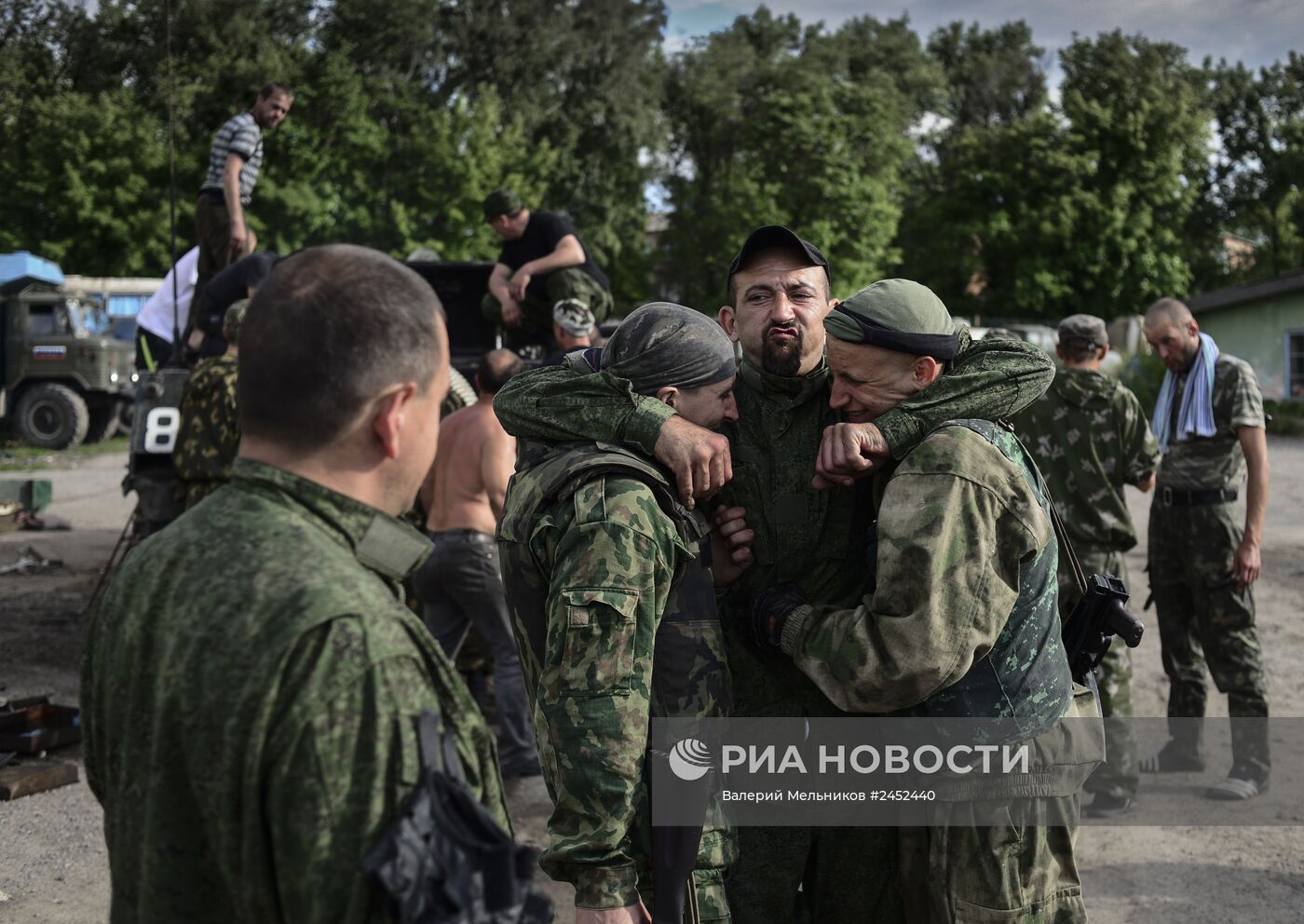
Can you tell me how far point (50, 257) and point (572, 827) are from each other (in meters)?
34.9

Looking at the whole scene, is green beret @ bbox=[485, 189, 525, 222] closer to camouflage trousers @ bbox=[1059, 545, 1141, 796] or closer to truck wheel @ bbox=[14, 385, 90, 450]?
camouflage trousers @ bbox=[1059, 545, 1141, 796]

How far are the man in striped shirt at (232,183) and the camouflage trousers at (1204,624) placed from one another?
5418 millimetres

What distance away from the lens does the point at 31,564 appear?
10953mm

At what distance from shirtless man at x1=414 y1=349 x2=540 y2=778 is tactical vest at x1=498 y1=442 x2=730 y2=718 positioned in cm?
318

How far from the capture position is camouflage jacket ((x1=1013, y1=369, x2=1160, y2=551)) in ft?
18.4

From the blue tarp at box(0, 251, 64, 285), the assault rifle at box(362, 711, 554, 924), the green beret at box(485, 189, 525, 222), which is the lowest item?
the assault rifle at box(362, 711, 554, 924)

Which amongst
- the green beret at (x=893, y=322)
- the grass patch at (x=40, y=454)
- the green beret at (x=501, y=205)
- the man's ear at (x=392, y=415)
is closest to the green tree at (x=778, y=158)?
the grass patch at (x=40, y=454)

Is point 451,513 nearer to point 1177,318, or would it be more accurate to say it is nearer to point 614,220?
point 1177,318

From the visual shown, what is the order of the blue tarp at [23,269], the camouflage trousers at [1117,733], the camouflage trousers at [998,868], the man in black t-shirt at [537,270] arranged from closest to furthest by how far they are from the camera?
the camouflage trousers at [998,868], the camouflage trousers at [1117,733], the man in black t-shirt at [537,270], the blue tarp at [23,269]

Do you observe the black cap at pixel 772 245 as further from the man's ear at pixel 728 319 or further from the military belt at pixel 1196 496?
the military belt at pixel 1196 496

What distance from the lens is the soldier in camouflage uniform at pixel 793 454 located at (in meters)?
2.67

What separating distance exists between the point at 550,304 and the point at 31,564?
616 cm

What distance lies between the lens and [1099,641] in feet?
9.82

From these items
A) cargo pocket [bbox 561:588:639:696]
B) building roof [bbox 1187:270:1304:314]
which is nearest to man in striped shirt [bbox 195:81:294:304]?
cargo pocket [bbox 561:588:639:696]
